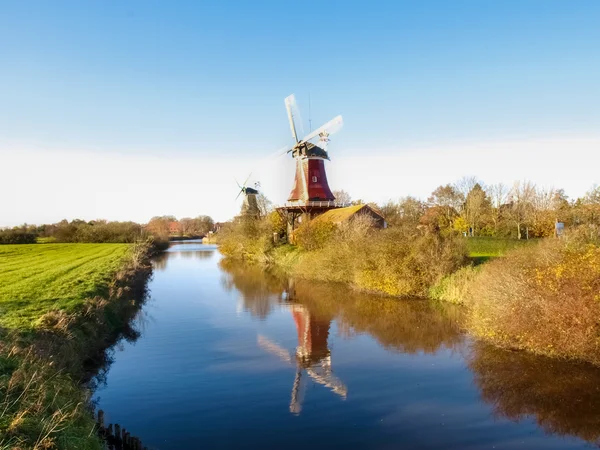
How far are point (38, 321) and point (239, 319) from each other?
9954 mm

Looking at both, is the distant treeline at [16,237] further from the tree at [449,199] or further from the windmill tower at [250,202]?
the tree at [449,199]

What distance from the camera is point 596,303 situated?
12.9 m

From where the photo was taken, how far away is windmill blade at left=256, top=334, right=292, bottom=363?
15602 millimetres

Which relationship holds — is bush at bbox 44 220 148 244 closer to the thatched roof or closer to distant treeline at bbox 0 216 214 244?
distant treeline at bbox 0 216 214 244

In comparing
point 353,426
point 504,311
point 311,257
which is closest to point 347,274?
point 311,257

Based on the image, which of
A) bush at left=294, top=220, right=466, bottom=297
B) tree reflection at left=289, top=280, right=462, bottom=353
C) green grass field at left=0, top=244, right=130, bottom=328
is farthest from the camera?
bush at left=294, top=220, right=466, bottom=297

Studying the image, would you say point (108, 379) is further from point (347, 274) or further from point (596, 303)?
point (347, 274)

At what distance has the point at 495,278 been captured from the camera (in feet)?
53.1

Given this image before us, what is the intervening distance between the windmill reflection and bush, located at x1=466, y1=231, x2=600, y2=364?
5991mm

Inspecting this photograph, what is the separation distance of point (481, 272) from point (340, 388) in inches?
423

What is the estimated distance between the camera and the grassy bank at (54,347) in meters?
7.07

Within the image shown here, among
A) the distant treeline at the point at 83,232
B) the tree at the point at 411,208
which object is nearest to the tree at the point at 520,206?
the tree at the point at 411,208

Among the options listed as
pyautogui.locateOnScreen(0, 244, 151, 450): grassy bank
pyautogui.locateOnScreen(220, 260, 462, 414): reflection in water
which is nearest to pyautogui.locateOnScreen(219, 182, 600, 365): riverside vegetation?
pyautogui.locateOnScreen(220, 260, 462, 414): reflection in water

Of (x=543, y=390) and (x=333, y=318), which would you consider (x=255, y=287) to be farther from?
(x=543, y=390)
